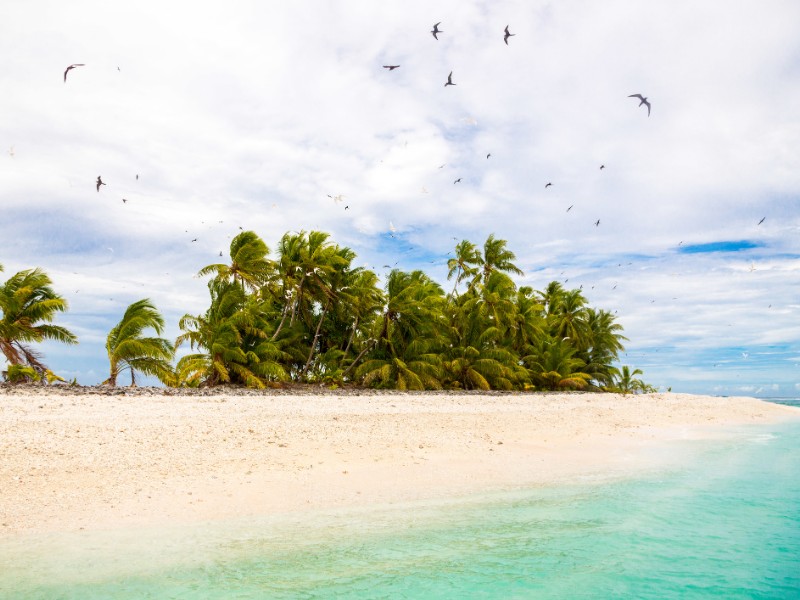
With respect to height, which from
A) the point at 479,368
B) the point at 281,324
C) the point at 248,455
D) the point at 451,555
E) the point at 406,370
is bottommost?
the point at 451,555

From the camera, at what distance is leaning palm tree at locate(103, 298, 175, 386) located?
787 inches

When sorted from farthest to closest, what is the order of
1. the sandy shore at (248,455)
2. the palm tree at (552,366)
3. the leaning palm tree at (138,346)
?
the palm tree at (552,366) → the leaning palm tree at (138,346) → the sandy shore at (248,455)

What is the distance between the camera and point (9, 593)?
16.1ft

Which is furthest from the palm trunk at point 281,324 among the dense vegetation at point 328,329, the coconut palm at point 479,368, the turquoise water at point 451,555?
the turquoise water at point 451,555

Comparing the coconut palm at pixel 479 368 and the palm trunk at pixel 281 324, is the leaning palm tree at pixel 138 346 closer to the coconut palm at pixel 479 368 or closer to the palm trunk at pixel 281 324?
the palm trunk at pixel 281 324

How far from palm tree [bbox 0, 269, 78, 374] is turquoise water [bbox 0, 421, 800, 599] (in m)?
17.4

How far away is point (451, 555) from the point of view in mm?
6199

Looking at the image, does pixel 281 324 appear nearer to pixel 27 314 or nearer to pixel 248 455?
pixel 27 314

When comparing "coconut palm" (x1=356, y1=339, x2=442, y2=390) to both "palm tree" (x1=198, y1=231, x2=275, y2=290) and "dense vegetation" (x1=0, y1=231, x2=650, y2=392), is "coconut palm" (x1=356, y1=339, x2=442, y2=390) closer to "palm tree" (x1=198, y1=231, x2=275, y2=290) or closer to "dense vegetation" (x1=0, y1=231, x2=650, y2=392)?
"dense vegetation" (x1=0, y1=231, x2=650, y2=392)

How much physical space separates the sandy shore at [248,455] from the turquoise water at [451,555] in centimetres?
68

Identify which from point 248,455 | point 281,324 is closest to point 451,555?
point 248,455

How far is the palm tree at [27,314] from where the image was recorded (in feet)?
66.5

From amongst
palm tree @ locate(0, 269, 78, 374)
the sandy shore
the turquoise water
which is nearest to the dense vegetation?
palm tree @ locate(0, 269, 78, 374)

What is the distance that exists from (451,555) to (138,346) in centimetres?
1696
